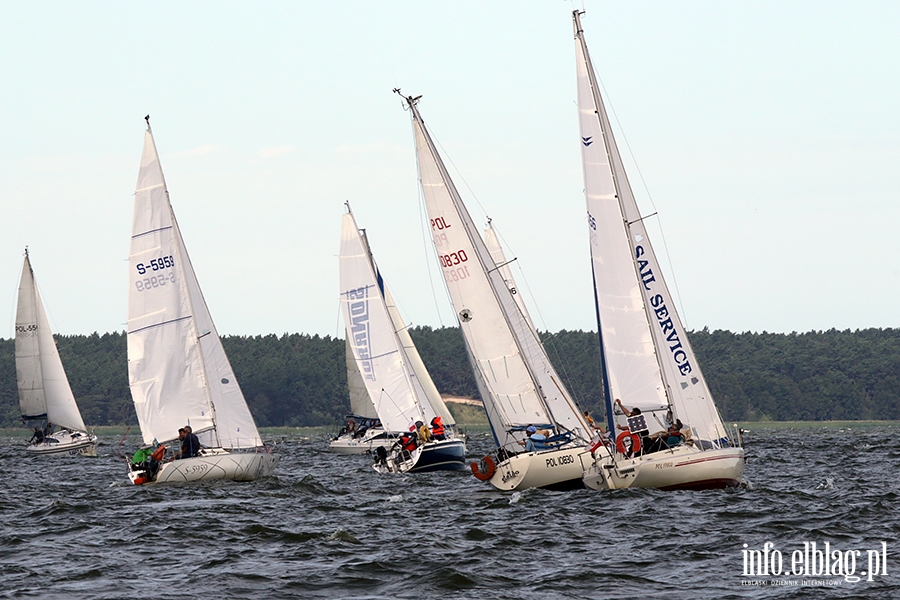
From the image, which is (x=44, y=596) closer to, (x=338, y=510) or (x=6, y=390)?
(x=338, y=510)

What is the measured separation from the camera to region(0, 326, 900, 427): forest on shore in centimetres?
12494

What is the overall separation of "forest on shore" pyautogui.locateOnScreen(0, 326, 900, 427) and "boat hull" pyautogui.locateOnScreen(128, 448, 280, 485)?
3771 inches

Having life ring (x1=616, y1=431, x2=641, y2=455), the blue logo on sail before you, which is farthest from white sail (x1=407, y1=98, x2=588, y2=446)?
the blue logo on sail

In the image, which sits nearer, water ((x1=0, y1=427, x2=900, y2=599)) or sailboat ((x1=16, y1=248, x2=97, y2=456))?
water ((x1=0, y1=427, x2=900, y2=599))

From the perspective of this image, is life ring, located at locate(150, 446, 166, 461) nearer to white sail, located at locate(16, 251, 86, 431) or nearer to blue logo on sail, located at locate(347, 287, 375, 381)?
blue logo on sail, located at locate(347, 287, 375, 381)

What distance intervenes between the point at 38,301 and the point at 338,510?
39589mm

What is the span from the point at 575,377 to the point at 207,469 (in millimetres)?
107229

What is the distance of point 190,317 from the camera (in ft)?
101

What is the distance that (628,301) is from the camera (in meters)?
24.3

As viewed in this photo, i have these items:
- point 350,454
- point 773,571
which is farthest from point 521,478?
point 350,454

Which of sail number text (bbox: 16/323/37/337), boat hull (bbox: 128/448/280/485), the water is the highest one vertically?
sail number text (bbox: 16/323/37/337)

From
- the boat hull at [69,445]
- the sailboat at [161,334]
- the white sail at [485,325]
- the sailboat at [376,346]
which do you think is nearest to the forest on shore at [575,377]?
the boat hull at [69,445]

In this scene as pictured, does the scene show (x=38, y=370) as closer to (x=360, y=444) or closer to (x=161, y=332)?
(x=360, y=444)

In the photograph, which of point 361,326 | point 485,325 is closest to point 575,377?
point 361,326
